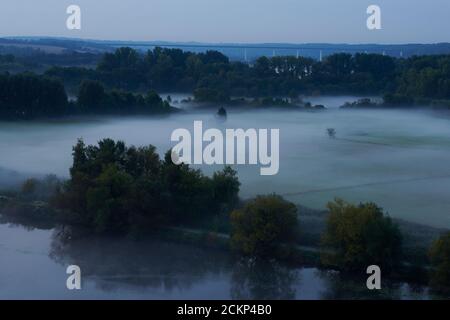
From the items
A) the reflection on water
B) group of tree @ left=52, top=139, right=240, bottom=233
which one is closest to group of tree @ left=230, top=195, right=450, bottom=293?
the reflection on water

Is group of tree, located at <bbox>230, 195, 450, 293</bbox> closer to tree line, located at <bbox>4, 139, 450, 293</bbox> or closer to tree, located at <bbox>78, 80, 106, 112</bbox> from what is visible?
tree line, located at <bbox>4, 139, 450, 293</bbox>

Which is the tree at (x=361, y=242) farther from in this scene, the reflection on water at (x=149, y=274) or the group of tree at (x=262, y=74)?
the group of tree at (x=262, y=74)

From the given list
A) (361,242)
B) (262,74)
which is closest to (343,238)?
(361,242)

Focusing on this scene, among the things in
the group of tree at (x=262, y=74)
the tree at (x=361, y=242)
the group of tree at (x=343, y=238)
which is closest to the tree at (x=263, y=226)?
the group of tree at (x=343, y=238)

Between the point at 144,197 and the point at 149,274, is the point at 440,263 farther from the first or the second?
the point at 144,197

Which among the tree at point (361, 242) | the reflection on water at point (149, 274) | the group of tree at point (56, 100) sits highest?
the group of tree at point (56, 100)

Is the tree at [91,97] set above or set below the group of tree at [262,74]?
below
